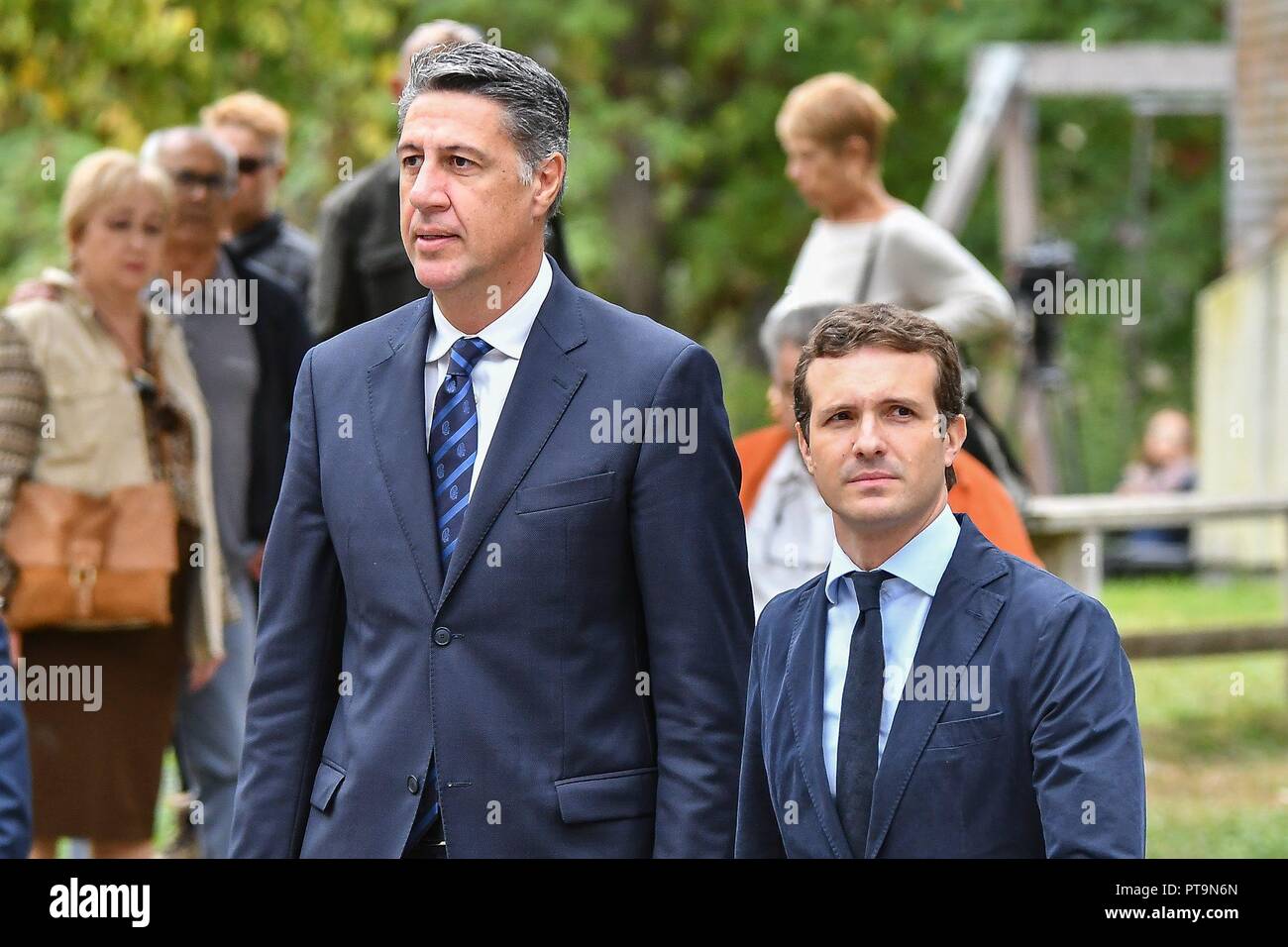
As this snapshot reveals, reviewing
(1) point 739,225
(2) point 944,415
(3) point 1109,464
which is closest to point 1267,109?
(3) point 1109,464

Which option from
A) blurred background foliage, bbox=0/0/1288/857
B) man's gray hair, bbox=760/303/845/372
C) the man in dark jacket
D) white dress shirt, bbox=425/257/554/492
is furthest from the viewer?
blurred background foliage, bbox=0/0/1288/857

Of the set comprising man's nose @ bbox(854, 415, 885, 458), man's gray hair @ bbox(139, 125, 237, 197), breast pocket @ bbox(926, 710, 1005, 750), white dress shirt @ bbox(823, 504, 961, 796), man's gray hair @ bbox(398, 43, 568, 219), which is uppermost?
man's gray hair @ bbox(139, 125, 237, 197)

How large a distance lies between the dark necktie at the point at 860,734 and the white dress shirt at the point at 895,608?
1cm

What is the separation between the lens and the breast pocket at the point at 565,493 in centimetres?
288

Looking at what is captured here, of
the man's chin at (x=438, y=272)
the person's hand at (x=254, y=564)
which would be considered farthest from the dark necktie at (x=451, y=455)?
the person's hand at (x=254, y=564)

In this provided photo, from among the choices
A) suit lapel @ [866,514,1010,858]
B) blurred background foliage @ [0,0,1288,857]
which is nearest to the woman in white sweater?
suit lapel @ [866,514,1010,858]

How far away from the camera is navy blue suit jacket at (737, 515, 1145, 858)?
98.7 inches

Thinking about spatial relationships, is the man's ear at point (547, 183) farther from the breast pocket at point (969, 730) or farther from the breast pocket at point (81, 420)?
the breast pocket at point (81, 420)

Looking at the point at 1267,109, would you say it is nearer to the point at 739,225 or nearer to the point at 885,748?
the point at 739,225

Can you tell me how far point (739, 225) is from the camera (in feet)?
71.1

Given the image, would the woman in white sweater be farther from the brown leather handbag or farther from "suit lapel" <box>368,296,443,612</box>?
"suit lapel" <box>368,296,443,612</box>

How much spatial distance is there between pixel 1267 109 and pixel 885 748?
12.2 m

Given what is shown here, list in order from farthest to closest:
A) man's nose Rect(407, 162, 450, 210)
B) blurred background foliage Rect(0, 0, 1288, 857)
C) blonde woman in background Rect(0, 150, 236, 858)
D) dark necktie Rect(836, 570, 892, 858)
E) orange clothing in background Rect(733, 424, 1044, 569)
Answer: blurred background foliage Rect(0, 0, 1288, 857), blonde woman in background Rect(0, 150, 236, 858), orange clothing in background Rect(733, 424, 1044, 569), man's nose Rect(407, 162, 450, 210), dark necktie Rect(836, 570, 892, 858)
